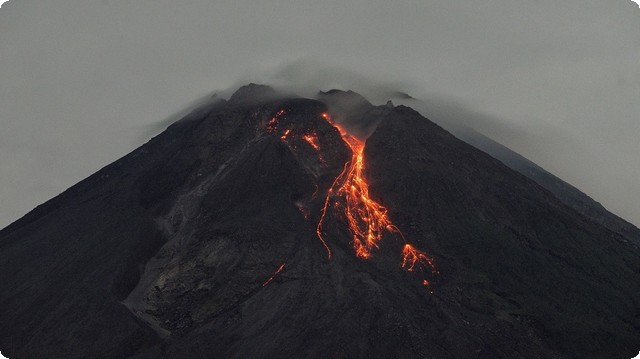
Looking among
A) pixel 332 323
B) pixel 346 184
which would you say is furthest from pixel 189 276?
pixel 346 184

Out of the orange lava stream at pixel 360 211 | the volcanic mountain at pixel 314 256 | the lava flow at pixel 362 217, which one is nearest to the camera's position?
the volcanic mountain at pixel 314 256

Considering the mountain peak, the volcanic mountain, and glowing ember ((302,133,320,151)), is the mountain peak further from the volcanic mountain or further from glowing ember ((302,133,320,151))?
glowing ember ((302,133,320,151))

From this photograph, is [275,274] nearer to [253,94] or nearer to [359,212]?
[359,212]

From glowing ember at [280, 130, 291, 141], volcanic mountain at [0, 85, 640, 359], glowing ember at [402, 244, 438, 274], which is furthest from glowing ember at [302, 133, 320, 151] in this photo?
glowing ember at [402, 244, 438, 274]

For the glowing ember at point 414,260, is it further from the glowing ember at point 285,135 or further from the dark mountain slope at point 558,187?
the dark mountain slope at point 558,187

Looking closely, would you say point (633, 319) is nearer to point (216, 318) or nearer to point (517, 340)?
point (517, 340)

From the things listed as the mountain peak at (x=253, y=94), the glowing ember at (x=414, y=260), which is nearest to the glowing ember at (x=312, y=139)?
the mountain peak at (x=253, y=94)

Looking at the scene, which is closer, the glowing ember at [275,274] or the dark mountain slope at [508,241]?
the glowing ember at [275,274]

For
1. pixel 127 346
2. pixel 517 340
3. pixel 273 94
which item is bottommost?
pixel 127 346
